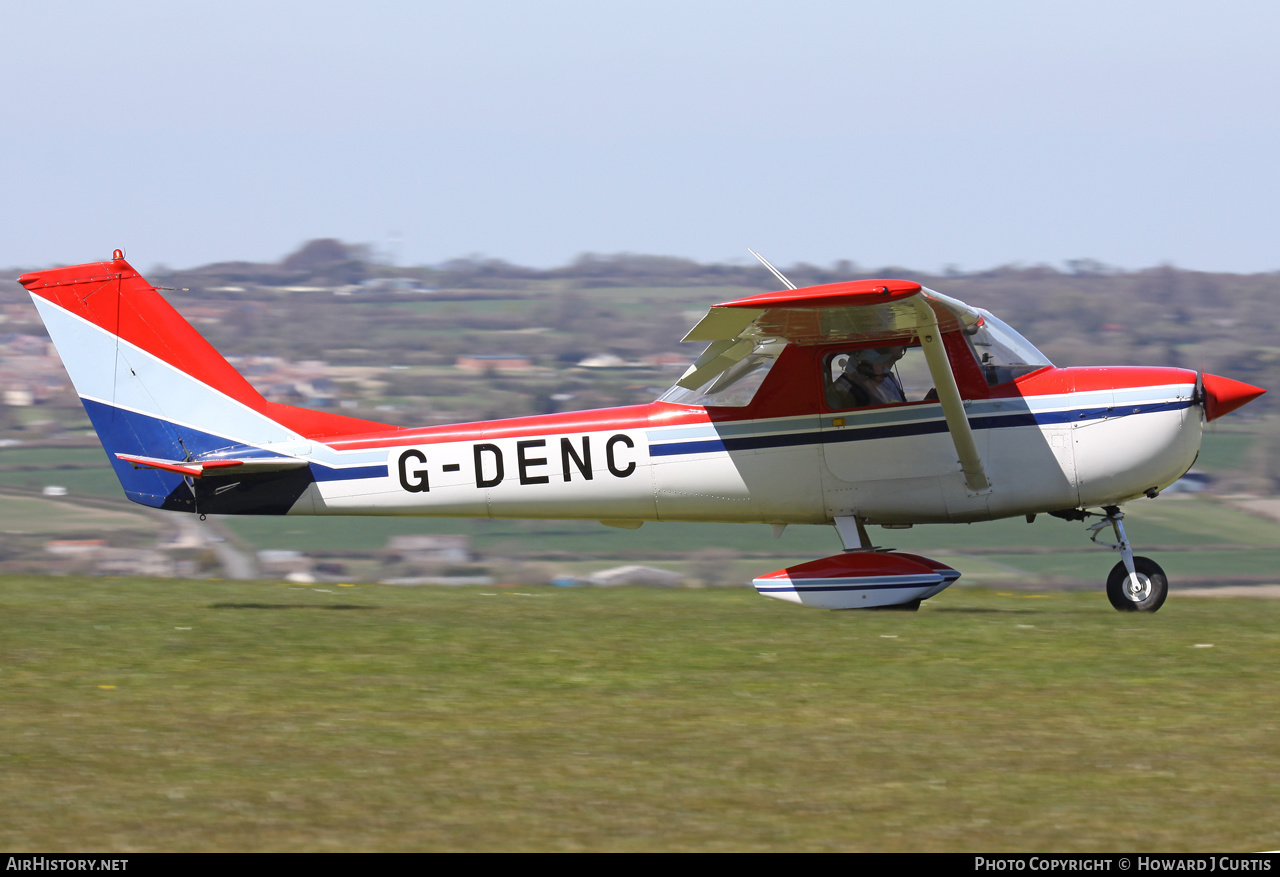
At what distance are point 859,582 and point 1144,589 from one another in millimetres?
2247

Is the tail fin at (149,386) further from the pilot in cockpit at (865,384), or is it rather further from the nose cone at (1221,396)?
the nose cone at (1221,396)

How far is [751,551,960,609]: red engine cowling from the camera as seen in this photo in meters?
9.94

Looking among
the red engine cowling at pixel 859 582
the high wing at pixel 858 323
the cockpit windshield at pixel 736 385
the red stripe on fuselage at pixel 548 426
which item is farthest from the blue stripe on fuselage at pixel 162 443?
the red engine cowling at pixel 859 582

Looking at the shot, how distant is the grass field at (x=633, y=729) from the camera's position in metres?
4.57

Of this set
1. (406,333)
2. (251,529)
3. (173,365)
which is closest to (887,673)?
(173,365)

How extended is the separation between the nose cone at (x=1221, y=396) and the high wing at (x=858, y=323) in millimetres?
1792

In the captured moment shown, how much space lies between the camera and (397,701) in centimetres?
682

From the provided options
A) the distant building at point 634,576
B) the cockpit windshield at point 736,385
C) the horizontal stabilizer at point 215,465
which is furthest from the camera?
the distant building at point 634,576

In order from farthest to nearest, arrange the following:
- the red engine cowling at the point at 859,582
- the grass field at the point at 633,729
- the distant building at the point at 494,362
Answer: the distant building at the point at 494,362 < the red engine cowling at the point at 859,582 < the grass field at the point at 633,729

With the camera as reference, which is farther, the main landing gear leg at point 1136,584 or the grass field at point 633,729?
the main landing gear leg at point 1136,584

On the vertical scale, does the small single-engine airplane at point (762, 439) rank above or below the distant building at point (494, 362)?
above

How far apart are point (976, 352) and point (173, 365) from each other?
262 inches

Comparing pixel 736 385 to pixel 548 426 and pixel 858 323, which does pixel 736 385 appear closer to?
pixel 858 323
